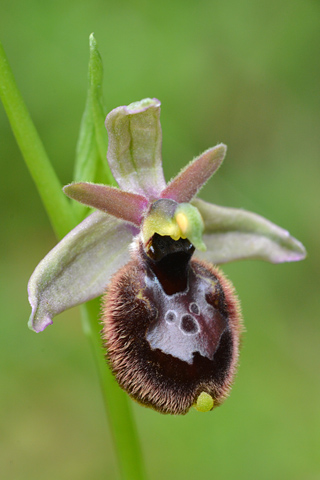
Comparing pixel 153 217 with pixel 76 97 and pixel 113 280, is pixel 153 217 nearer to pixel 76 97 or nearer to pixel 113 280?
pixel 113 280

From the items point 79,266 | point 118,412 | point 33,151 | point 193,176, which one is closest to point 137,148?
point 193,176

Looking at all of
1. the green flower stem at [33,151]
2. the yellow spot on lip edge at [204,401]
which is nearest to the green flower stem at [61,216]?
the green flower stem at [33,151]

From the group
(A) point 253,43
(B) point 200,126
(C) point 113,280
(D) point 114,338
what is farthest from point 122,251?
(A) point 253,43

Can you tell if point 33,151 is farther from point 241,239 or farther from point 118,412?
point 118,412

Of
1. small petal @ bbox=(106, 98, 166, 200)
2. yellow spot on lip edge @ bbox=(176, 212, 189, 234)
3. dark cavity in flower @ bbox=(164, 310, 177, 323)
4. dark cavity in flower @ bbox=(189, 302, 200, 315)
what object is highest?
small petal @ bbox=(106, 98, 166, 200)

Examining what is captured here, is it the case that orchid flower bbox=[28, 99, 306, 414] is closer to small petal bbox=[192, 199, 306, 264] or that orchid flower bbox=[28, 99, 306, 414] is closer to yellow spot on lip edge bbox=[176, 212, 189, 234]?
yellow spot on lip edge bbox=[176, 212, 189, 234]

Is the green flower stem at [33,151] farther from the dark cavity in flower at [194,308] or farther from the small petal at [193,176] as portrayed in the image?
the dark cavity in flower at [194,308]

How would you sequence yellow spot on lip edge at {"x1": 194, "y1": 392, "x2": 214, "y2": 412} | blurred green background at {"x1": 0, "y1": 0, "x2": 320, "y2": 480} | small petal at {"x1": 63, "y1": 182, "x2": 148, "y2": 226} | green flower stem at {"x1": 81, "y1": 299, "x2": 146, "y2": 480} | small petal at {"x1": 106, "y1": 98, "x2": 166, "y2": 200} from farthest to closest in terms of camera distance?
blurred green background at {"x1": 0, "y1": 0, "x2": 320, "y2": 480} < green flower stem at {"x1": 81, "y1": 299, "x2": 146, "y2": 480} < small petal at {"x1": 106, "y1": 98, "x2": 166, "y2": 200} < small petal at {"x1": 63, "y1": 182, "x2": 148, "y2": 226} < yellow spot on lip edge at {"x1": 194, "y1": 392, "x2": 214, "y2": 412}

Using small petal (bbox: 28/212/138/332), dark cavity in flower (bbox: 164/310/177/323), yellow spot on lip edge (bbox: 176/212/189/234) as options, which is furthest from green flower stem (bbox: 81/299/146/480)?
yellow spot on lip edge (bbox: 176/212/189/234)
